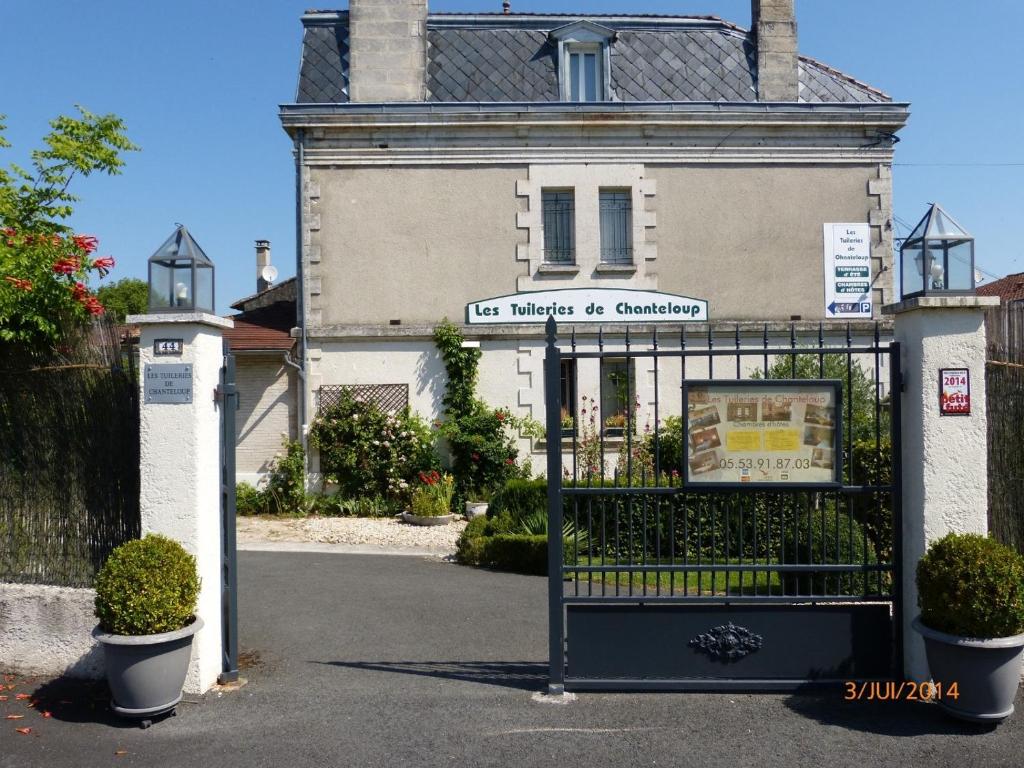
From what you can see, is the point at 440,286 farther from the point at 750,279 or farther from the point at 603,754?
the point at 603,754

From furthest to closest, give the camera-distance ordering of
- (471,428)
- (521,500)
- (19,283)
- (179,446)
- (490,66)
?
1. (490,66)
2. (471,428)
3. (521,500)
4. (19,283)
5. (179,446)

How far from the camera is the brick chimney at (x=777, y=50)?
1524 centimetres

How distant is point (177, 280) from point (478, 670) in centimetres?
335

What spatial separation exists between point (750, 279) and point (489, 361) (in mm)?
4744

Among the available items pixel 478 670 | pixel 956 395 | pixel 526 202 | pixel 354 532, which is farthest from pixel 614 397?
pixel 956 395

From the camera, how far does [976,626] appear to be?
182 inches

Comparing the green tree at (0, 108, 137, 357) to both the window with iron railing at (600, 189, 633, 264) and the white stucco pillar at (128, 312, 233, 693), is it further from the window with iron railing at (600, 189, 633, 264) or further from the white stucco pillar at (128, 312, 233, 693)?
the window with iron railing at (600, 189, 633, 264)

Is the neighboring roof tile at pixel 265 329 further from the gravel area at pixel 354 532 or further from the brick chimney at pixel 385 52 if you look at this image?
the brick chimney at pixel 385 52

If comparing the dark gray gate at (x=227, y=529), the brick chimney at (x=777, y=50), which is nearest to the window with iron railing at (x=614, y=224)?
the brick chimney at (x=777, y=50)

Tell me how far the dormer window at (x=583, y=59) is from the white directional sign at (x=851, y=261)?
190 inches

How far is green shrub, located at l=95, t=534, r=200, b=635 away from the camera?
4848mm

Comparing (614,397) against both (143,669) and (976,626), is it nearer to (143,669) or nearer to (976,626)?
(976,626)

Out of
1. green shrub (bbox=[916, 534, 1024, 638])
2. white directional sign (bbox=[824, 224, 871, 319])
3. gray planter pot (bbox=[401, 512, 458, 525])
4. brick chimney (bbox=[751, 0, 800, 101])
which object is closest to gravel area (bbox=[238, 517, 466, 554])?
gray planter pot (bbox=[401, 512, 458, 525])
